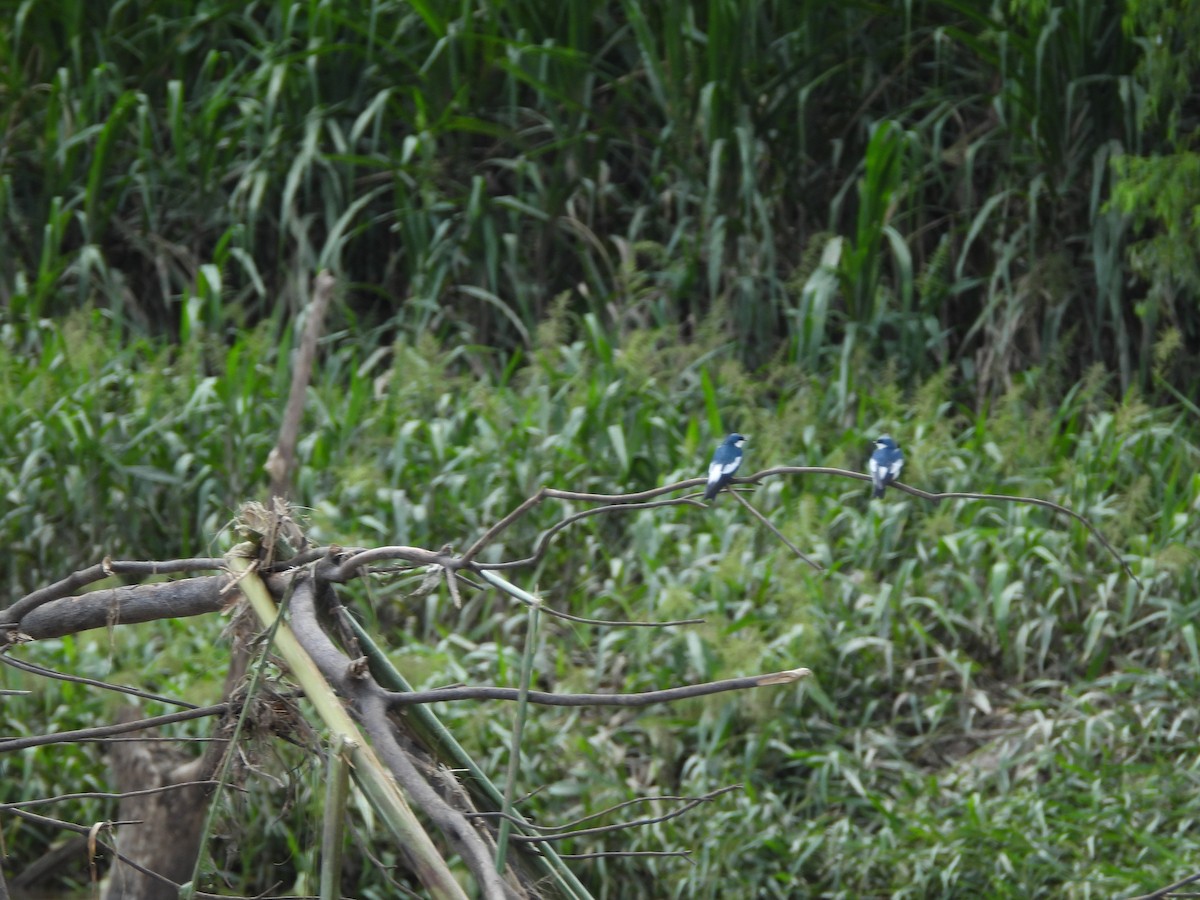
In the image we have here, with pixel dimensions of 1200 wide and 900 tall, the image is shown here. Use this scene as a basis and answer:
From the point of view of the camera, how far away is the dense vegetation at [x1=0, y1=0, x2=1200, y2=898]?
3932 millimetres

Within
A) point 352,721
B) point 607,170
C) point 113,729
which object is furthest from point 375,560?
point 607,170

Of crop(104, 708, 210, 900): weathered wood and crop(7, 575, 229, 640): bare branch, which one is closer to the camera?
crop(7, 575, 229, 640): bare branch

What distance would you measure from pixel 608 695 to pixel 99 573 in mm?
546

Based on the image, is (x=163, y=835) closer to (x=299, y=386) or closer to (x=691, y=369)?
(x=299, y=386)

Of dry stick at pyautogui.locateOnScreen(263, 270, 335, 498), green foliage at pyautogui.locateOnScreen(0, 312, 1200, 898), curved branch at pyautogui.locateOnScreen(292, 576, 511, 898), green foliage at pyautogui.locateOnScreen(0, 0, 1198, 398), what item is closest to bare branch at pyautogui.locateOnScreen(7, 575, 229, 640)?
curved branch at pyautogui.locateOnScreen(292, 576, 511, 898)

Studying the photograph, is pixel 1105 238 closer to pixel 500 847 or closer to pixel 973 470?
pixel 973 470

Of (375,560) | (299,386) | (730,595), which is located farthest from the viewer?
(730,595)

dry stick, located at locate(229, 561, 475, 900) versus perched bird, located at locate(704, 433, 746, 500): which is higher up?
dry stick, located at locate(229, 561, 475, 900)

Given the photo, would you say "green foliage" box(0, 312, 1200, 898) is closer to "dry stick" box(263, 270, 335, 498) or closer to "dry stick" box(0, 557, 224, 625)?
"dry stick" box(263, 270, 335, 498)

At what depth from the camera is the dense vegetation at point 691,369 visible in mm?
3932

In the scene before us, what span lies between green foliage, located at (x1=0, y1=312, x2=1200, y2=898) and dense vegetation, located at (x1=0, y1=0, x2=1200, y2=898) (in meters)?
0.02

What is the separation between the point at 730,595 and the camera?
4.38 m

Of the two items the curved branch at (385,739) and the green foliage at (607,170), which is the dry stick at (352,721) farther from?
the green foliage at (607,170)

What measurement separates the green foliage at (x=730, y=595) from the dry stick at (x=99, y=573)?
1.82m
